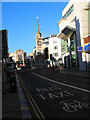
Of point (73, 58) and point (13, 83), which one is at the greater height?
point (73, 58)

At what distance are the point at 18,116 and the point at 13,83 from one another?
5.76 m

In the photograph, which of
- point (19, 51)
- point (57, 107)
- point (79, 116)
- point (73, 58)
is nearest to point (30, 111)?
point (57, 107)

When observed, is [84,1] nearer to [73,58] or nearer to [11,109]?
[73,58]

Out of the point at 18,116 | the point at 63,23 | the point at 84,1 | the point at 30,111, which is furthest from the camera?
the point at 63,23

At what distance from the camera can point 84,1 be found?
118 ft

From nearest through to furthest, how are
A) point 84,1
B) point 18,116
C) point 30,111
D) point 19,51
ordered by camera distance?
point 18,116 < point 30,111 < point 84,1 < point 19,51

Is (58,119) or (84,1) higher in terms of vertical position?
(84,1)

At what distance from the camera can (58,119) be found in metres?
5.91

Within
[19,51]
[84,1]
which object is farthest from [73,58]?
[19,51]

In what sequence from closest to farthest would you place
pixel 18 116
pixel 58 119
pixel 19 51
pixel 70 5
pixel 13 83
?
pixel 58 119 < pixel 18 116 < pixel 13 83 < pixel 70 5 < pixel 19 51

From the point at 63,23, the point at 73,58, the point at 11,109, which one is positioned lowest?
the point at 11,109

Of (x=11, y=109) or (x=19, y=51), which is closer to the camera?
(x=11, y=109)

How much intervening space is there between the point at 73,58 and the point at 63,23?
13.5 meters

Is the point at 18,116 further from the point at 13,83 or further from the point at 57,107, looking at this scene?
the point at 13,83
